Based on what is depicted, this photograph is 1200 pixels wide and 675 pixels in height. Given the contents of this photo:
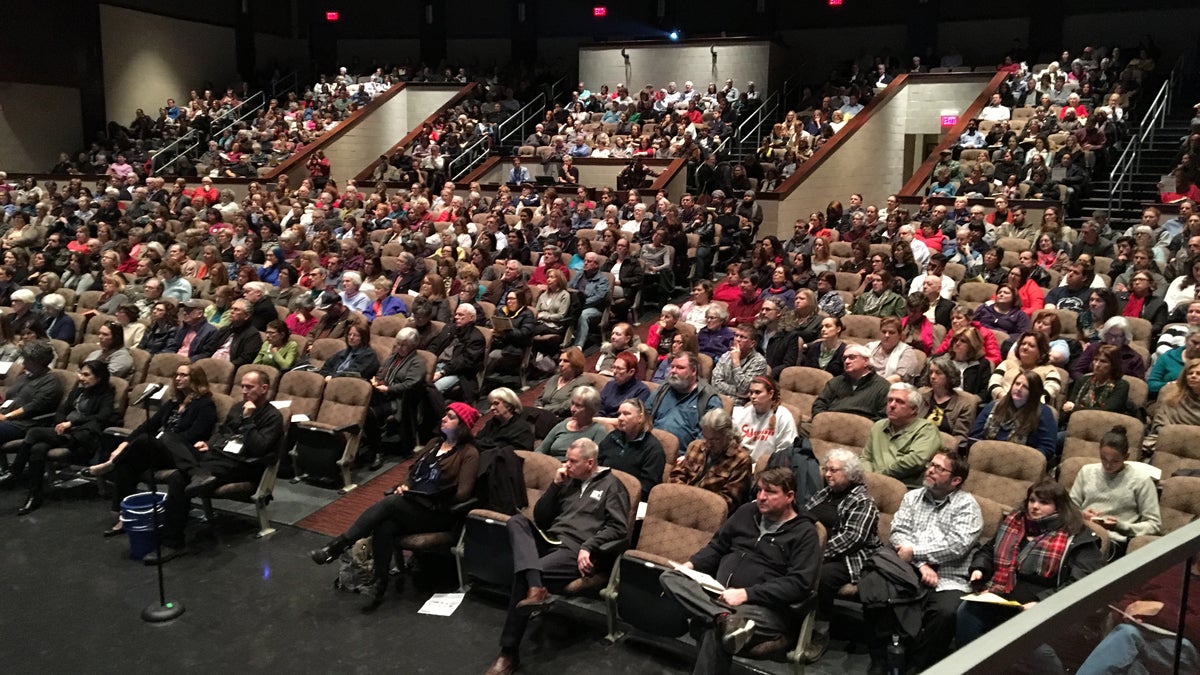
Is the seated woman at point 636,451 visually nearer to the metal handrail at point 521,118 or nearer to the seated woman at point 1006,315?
the seated woman at point 1006,315

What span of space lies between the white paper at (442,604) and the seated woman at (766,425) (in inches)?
65.2

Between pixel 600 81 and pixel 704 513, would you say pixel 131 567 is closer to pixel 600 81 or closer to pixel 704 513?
pixel 704 513

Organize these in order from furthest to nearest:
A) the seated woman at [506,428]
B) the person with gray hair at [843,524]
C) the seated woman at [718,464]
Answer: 1. the seated woman at [506,428]
2. the seated woman at [718,464]
3. the person with gray hair at [843,524]

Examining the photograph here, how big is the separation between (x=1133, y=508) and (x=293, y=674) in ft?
12.2

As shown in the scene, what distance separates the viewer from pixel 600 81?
17922mm

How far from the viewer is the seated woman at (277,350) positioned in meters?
6.75

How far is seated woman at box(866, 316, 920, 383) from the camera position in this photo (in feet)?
18.5

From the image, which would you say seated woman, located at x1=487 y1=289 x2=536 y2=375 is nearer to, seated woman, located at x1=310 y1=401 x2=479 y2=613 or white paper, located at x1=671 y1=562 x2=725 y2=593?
seated woman, located at x1=310 y1=401 x2=479 y2=613

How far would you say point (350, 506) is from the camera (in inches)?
222

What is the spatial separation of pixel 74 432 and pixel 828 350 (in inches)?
199

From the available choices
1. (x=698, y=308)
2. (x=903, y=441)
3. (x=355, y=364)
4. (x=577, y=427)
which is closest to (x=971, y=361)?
(x=903, y=441)

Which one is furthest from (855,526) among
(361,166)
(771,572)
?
(361,166)

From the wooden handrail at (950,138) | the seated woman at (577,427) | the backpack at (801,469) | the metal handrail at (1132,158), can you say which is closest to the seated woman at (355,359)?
the seated woman at (577,427)

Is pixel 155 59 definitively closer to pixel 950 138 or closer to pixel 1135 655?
pixel 950 138
